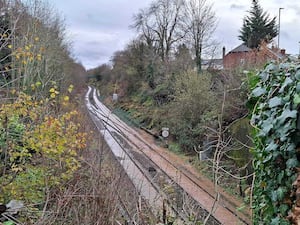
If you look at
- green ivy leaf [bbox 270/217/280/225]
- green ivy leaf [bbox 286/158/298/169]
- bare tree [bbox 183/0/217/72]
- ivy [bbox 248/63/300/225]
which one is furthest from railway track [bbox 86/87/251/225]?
bare tree [bbox 183/0/217/72]

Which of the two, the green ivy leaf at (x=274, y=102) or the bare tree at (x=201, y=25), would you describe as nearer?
the green ivy leaf at (x=274, y=102)

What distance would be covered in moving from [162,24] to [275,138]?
36.1 m

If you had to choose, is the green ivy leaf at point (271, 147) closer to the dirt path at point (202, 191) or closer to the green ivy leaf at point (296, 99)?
the green ivy leaf at point (296, 99)

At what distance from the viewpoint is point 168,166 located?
17.1 meters

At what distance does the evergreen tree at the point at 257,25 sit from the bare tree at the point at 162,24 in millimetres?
6640

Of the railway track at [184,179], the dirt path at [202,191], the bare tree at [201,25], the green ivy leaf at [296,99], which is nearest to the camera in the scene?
the green ivy leaf at [296,99]

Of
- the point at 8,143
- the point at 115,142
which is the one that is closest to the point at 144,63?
the point at 115,142

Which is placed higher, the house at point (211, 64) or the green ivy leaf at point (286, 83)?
the house at point (211, 64)

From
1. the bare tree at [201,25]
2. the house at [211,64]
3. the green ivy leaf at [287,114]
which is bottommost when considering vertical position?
the green ivy leaf at [287,114]

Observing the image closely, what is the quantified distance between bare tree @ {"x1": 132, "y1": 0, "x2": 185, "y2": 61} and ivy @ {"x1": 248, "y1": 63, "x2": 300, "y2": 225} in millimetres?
32712

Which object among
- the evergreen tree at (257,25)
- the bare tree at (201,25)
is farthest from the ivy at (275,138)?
the evergreen tree at (257,25)

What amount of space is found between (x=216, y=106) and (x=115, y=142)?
512 centimetres

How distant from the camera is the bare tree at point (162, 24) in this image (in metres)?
36.9

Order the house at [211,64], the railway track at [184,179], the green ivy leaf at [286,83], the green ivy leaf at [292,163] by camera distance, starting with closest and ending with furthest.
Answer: the green ivy leaf at [292,163], the green ivy leaf at [286,83], the railway track at [184,179], the house at [211,64]
